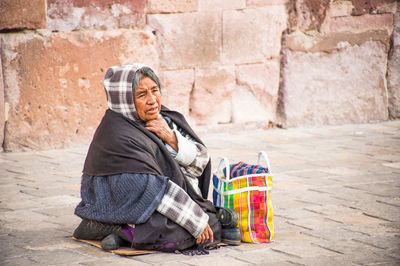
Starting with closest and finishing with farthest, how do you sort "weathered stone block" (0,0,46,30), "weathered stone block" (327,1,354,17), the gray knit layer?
the gray knit layer, "weathered stone block" (0,0,46,30), "weathered stone block" (327,1,354,17)

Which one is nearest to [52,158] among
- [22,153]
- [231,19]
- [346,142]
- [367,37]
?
[22,153]

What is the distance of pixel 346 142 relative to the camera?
703 cm

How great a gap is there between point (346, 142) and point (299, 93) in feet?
3.39

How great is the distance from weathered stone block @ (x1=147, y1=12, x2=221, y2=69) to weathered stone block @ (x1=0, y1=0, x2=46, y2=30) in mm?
1199

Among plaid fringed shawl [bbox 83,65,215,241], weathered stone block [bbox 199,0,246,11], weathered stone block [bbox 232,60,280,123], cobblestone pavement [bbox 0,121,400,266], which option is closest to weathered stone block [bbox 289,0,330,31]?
weathered stone block [bbox 232,60,280,123]

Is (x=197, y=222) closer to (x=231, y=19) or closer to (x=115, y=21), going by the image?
(x=115, y=21)

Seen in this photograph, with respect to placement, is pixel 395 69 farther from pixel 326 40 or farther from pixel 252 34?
pixel 252 34

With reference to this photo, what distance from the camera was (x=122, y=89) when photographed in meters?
3.62

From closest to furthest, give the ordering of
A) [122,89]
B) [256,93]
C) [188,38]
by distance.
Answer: [122,89] → [188,38] → [256,93]

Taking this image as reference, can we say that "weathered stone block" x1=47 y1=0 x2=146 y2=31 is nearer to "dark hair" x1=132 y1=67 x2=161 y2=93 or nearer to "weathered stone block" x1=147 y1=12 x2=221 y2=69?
"weathered stone block" x1=147 y1=12 x2=221 y2=69

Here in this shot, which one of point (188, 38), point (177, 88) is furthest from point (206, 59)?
point (177, 88)

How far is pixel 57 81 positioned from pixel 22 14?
2.32 ft

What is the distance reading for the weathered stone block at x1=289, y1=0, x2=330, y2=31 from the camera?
25.3 ft

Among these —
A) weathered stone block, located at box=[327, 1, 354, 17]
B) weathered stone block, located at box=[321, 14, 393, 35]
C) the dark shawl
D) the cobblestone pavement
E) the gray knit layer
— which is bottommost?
the cobblestone pavement
